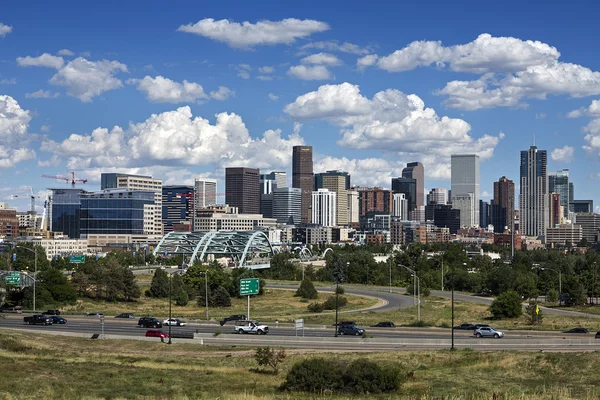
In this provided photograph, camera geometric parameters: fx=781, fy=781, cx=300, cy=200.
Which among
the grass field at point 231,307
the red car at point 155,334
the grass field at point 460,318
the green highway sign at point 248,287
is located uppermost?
the green highway sign at point 248,287

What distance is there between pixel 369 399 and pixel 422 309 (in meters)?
73.2

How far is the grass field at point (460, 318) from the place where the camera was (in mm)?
91438

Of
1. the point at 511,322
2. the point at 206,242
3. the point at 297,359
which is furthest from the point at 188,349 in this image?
the point at 206,242

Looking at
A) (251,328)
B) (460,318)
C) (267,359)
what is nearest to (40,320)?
(251,328)

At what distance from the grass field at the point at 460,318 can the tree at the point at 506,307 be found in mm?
1052

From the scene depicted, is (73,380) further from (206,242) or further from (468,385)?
(206,242)

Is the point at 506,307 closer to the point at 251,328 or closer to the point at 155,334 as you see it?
the point at 251,328

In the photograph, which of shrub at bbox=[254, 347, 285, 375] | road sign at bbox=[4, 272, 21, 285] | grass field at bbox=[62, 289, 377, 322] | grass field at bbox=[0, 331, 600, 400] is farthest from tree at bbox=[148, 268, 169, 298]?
shrub at bbox=[254, 347, 285, 375]

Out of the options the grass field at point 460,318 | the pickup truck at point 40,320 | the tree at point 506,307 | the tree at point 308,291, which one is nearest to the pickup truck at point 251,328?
the grass field at point 460,318

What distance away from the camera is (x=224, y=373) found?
51.2m

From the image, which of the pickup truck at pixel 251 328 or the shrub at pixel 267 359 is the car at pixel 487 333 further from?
the shrub at pixel 267 359

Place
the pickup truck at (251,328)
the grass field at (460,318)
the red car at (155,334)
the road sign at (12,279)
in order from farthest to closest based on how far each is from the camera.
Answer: the road sign at (12,279) → the grass field at (460,318) → the pickup truck at (251,328) → the red car at (155,334)

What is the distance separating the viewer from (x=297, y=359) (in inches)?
2287

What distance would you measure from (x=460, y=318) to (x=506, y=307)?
616 centimetres
